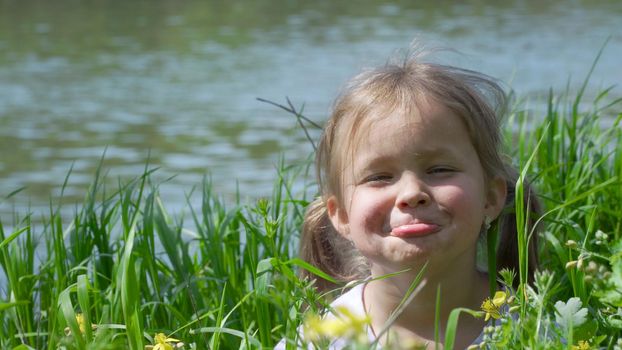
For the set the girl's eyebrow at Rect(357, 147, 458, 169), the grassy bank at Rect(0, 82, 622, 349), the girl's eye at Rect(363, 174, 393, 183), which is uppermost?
the girl's eyebrow at Rect(357, 147, 458, 169)

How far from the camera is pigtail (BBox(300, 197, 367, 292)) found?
2799 mm

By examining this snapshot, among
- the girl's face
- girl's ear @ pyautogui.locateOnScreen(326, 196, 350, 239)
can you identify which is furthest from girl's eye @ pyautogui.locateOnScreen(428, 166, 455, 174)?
girl's ear @ pyautogui.locateOnScreen(326, 196, 350, 239)

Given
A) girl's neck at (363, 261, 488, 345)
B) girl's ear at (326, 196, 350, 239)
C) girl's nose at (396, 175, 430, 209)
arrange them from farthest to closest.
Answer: girl's ear at (326, 196, 350, 239), girl's neck at (363, 261, 488, 345), girl's nose at (396, 175, 430, 209)

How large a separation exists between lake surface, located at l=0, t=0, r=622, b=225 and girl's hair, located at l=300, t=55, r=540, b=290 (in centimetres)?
28

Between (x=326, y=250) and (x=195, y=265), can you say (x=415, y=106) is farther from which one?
(x=195, y=265)

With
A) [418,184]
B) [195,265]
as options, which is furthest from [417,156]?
[195,265]

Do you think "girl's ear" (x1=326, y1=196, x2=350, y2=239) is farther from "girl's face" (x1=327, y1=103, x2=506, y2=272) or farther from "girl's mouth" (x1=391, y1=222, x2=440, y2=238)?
"girl's mouth" (x1=391, y1=222, x2=440, y2=238)

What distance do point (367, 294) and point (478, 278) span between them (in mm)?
244

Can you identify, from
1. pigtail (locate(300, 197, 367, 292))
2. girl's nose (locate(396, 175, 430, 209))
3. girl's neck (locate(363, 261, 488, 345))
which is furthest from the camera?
pigtail (locate(300, 197, 367, 292))

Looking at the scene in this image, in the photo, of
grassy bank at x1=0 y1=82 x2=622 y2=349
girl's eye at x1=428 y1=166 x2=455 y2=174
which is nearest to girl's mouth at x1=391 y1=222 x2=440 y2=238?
girl's eye at x1=428 y1=166 x2=455 y2=174

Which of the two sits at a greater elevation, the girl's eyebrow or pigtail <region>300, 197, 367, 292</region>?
the girl's eyebrow

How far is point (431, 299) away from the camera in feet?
7.85

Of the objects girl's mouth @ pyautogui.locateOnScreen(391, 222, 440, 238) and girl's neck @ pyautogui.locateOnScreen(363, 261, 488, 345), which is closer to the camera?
girl's mouth @ pyautogui.locateOnScreen(391, 222, 440, 238)

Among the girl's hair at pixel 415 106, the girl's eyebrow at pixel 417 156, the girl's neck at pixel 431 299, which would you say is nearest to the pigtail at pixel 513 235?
the girl's hair at pixel 415 106
